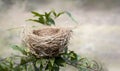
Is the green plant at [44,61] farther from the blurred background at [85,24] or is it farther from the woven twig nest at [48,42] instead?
the blurred background at [85,24]

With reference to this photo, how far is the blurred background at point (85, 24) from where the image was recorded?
4.10m

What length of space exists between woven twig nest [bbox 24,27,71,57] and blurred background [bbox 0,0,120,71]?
240 centimetres

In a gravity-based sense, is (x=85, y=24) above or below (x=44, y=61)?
above

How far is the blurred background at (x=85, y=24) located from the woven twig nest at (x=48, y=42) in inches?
94.5

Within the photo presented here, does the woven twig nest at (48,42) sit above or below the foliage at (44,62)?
above

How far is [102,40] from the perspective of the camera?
175 inches

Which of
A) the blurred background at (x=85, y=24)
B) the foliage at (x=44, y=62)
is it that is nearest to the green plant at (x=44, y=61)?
the foliage at (x=44, y=62)

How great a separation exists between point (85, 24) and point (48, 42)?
3858 millimetres

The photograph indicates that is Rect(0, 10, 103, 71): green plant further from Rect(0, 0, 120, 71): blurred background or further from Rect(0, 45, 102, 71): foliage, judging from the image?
Rect(0, 0, 120, 71): blurred background

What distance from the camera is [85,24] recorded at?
4965 millimetres

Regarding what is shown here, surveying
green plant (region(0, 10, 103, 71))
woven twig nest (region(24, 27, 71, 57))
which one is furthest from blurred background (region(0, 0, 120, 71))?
woven twig nest (region(24, 27, 71, 57))

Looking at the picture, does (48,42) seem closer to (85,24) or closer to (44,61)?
(44,61)

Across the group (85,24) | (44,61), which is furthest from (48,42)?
(85,24)

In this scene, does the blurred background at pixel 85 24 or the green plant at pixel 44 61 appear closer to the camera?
the green plant at pixel 44 61
